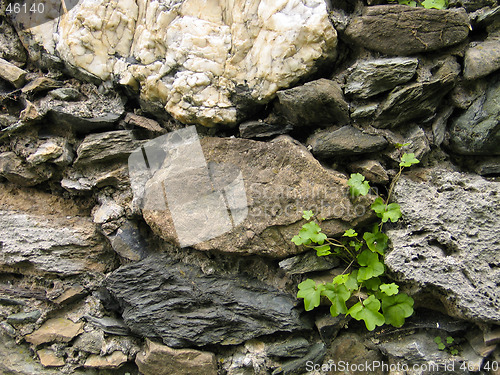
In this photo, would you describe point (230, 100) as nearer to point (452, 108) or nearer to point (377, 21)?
point (377, 21)

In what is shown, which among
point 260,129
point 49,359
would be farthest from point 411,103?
point 49,359

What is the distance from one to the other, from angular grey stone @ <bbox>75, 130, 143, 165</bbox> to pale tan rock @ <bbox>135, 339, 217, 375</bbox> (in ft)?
4.57

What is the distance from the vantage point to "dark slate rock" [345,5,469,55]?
2246 millimetres

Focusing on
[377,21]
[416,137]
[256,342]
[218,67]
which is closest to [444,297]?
[416,137]

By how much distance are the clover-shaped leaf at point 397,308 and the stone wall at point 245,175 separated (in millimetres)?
94

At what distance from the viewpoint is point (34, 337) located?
8.34 ft

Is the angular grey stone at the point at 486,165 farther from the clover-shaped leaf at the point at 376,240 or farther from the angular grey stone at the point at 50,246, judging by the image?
the angular grey stone at the point at 50,246

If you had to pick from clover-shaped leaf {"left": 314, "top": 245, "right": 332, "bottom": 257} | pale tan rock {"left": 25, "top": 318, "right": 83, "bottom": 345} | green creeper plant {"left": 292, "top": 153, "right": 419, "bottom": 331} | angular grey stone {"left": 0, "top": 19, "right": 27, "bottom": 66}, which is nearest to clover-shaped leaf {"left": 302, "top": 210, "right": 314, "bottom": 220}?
green creeper plant {"left": 292, "top": 153, "right": 419, "bottom": 331}

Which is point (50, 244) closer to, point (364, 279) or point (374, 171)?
point (364, 279)

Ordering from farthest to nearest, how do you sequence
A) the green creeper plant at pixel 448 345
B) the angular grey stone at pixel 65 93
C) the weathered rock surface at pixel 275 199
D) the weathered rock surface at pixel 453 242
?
the angular grey stone at pixel 65 93 → the weathered rock surface at pixel 275 199 → the green creeper plant at pixel 448 345 → the weathered rock surface at pixel 453 242

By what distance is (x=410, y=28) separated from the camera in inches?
89.0

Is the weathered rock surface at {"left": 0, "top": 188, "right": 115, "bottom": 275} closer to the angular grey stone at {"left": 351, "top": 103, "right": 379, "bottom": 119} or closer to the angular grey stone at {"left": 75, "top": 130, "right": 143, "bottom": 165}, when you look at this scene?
the angular grey stone at {"left": 75, "top": 130, "right": 143, "bottom": 165}

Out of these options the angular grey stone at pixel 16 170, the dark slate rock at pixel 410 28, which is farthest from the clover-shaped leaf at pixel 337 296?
the angular grey stone at pixel 16 170

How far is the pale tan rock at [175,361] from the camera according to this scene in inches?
91.6
